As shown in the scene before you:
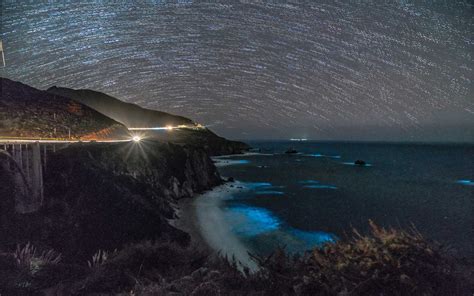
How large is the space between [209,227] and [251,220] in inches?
248

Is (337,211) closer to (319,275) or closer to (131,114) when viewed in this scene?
(319,275)

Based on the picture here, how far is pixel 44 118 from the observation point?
41.8m

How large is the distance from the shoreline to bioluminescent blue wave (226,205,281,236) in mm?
1160

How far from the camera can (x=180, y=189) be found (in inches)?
1575

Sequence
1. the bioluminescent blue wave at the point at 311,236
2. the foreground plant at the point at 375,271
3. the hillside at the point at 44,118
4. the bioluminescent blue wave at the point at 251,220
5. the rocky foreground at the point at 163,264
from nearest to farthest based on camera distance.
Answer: the foreground plant at the point at 375,271 < the rocky foreground at the point at 163,264 < the bioluminescent blue wave at the point at 311,236 < the bioluminescent blue wave at the point at 251,220 < the hillside at the point at 44,118

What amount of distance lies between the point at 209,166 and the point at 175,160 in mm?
8852

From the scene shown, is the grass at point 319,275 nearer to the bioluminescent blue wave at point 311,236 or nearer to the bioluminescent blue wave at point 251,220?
the bioluminescent blue wave at point 311,236

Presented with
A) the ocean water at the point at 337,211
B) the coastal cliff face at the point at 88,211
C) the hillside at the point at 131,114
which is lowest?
the ocean water at the point at 337,211

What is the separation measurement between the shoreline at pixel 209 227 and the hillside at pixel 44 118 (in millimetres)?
19547

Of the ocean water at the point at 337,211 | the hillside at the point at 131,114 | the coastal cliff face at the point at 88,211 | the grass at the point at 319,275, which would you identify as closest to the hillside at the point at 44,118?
the coastal cliff face at the point at 88,211

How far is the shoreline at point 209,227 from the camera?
2240 centimetres

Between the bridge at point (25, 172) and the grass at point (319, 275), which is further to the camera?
the bridge at point (25, 172)

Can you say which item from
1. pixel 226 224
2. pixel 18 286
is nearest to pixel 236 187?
pixel 226 224

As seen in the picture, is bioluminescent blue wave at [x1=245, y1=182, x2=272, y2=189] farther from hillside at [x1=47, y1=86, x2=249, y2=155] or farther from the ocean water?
hillside at [x1=47, y1=86, x2=249, y2=155]
